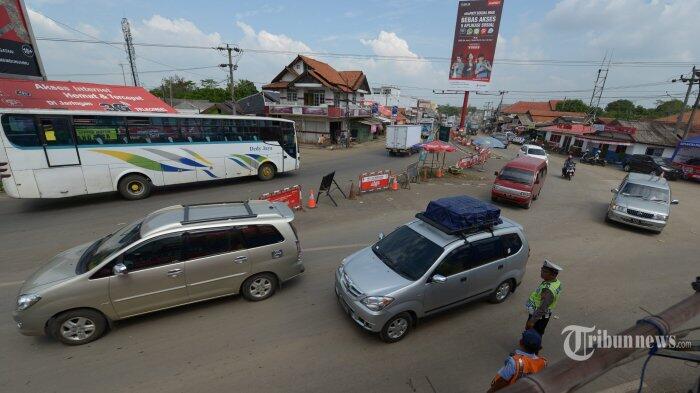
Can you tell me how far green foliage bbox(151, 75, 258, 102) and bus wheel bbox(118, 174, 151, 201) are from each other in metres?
49.9

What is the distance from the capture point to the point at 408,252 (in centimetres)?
541

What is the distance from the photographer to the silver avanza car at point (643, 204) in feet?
33.3

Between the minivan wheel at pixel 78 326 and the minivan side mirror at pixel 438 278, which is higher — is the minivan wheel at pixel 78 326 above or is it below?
below

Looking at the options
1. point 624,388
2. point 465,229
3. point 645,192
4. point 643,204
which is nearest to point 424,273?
point 465,229

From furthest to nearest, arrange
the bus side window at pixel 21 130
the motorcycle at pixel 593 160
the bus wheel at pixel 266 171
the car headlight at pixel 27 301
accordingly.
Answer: the motorcycle at pixel 593 160, the bus wheel at pixel 266 171, the bus side window at pixel 21 130, the car headlight at pixel 27 301

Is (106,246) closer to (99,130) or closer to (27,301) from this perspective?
(27,301)

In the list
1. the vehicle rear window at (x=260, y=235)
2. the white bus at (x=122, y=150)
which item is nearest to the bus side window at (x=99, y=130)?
the white bus at (x=122, y=150)

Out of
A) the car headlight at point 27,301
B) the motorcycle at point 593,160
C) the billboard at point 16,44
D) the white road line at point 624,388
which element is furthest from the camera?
the motorcycle at point 593,160

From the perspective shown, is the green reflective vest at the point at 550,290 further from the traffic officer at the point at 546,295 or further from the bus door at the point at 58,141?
the bus door at the point at 58,141

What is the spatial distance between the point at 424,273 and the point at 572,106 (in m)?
94.2

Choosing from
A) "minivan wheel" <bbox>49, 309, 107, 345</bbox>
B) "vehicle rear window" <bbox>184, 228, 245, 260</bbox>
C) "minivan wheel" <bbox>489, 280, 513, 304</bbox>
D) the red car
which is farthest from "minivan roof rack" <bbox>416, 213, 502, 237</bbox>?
the red car

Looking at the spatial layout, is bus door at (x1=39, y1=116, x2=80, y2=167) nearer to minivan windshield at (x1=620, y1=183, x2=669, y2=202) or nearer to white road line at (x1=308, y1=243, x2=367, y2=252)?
white road line at (x1=308, y1=243, x2=367, y2=252)

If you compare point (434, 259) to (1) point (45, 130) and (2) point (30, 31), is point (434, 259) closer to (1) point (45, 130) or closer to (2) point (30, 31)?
(1) point (45, 130)

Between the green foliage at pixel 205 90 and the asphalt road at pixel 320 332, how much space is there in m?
55.7
